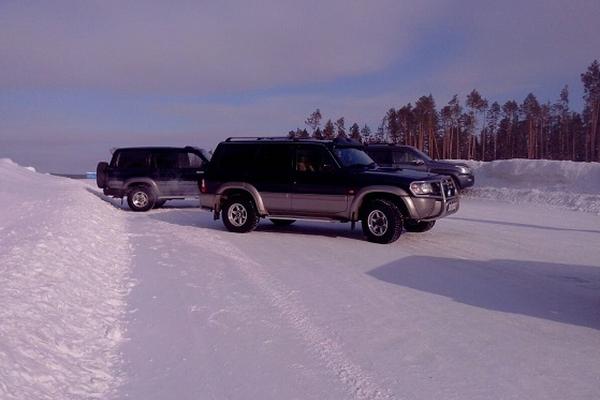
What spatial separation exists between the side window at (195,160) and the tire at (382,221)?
886 cm

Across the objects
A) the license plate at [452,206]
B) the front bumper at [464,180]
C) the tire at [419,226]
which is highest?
the front bumper at [464,180]

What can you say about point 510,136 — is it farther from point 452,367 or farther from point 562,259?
point 452,367

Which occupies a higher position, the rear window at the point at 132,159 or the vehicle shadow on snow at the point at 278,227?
the rear window at the point at 132,159

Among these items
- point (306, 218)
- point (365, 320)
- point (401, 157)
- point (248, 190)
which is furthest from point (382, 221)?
point (401, 157)

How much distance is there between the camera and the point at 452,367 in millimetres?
4391

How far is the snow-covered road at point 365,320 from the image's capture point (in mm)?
4129

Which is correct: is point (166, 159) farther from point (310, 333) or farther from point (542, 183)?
point (542, 183)

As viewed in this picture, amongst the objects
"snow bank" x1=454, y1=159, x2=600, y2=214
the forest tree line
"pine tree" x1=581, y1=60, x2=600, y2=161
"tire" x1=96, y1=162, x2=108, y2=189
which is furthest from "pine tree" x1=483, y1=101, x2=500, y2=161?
"tire" x1=96, y1=162, x2=108, y2=189

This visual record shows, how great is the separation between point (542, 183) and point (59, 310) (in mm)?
24629

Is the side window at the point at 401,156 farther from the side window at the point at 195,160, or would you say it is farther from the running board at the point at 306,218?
the running board at the point at 306,218

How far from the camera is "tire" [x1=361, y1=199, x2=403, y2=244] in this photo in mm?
10047

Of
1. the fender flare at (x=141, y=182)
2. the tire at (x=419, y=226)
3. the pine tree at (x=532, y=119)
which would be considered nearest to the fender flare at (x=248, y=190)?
the tire at (x=419, y=226)

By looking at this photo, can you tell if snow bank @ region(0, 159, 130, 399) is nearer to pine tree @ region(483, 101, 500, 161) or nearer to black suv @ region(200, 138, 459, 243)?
black suv @ region(200, 138, 459, 243)

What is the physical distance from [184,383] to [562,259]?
677cm
